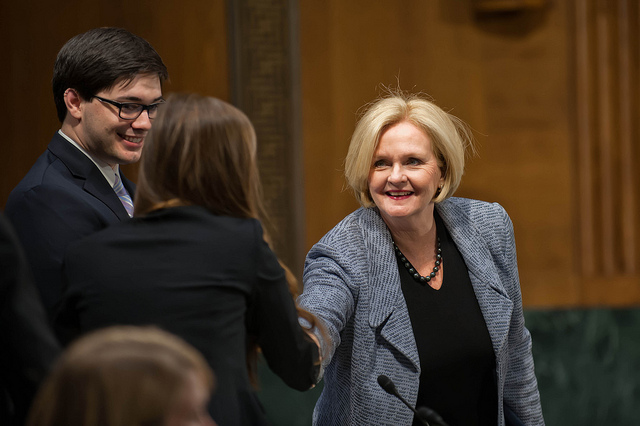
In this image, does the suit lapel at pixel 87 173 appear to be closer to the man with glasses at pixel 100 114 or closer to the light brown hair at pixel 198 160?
the man with glasses at pixel 100 114

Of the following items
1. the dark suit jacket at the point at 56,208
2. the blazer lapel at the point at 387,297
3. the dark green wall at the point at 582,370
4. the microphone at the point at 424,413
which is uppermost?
the dark suit jacket at the point at 56,208

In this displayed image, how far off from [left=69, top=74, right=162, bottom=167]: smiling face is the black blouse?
2.59 ft

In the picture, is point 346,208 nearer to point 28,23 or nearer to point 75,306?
point 28,23

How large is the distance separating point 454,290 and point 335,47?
212cm

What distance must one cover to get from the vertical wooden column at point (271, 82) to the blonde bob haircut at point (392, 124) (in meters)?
1.77

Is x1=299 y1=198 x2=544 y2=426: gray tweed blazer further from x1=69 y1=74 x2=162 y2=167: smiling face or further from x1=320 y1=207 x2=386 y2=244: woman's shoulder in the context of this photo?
x1=69 y1=74 x2=162 y2=167: smiling face

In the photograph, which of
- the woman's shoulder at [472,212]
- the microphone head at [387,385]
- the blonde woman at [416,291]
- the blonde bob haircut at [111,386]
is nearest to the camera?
the blonde bob haircut at [111,386]

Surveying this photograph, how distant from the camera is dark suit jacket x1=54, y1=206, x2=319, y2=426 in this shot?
4.24 ft

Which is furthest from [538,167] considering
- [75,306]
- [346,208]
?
[75,306]

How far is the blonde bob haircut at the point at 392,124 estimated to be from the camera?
2.11 meters

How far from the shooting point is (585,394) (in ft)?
12.8

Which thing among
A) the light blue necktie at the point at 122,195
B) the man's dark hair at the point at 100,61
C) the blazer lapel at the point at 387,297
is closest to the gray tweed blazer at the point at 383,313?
the blazer lapel at the point at 387,297

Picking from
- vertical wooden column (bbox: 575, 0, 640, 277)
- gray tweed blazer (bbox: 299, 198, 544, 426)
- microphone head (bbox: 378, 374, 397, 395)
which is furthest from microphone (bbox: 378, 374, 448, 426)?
vertical wooden column (bbox: 575, 0, 640, 277)

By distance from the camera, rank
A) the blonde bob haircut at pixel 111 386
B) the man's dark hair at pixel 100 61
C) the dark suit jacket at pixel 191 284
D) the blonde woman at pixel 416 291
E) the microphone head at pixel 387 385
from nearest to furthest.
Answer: the blonde bob haircut at pixel 111 386 < the dark suit jacket at pixel 191 284 < the microphone head at pixel 387 385 < the man's dark hair at pixel 100 61 < the blonde woman at pixel 416 291
